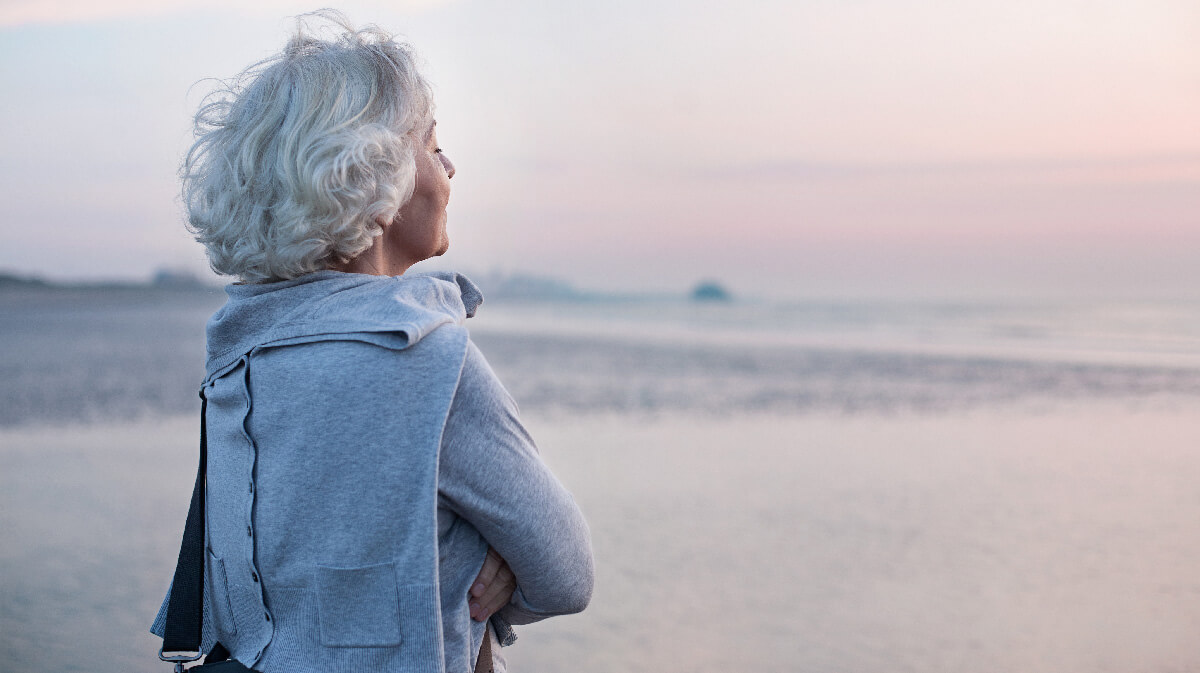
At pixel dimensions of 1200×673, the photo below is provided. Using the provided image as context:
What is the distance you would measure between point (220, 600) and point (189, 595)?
53 millimetres

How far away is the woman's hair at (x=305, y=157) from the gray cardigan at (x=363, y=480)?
67 mm

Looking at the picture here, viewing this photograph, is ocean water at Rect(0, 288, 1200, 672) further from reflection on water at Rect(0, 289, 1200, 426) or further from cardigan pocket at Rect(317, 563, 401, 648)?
cardigan pocket at Rect(317, 563, 401, 648)

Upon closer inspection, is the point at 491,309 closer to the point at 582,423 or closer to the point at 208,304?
the point at 208,304

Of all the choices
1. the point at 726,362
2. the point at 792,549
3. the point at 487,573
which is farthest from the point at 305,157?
the point at 726,362

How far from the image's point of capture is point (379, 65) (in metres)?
1.51

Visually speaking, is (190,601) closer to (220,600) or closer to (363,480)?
(220,600)

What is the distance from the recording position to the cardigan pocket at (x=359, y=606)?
133 centimetres

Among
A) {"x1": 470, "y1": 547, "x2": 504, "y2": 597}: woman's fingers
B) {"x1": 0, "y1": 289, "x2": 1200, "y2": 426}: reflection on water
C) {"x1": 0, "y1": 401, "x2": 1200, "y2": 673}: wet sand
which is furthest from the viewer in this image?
{"x1": 0, "y1": 289, "x2": 1200, "y2": 426}: reflection on water

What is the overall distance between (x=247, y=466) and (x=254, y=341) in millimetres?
185

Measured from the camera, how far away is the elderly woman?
1.33m

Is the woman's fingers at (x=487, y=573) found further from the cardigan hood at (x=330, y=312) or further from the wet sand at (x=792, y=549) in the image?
the wet sand at (x=792, y=549)

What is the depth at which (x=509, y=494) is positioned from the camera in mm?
1417

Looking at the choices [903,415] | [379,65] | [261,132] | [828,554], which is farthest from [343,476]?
[903,415]

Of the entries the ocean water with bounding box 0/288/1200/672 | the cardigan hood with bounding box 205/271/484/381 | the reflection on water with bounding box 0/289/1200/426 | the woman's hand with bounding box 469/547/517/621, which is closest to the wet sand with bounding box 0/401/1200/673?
the ocean water with bounding box 0/288/1200/672
